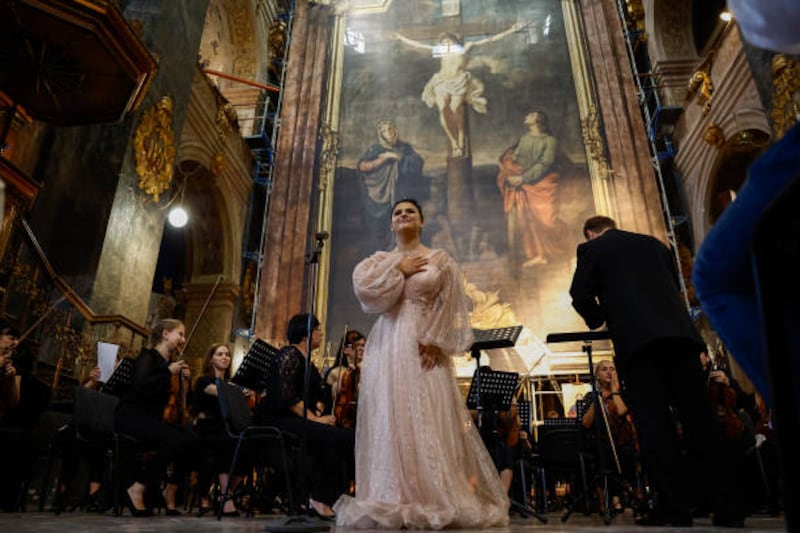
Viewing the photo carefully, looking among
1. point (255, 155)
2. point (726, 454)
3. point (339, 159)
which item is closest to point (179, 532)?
point (726, 454)

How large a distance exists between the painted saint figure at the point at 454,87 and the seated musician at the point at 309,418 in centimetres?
868

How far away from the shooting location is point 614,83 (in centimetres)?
1254

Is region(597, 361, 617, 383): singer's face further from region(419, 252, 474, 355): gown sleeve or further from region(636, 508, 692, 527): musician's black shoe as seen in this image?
region(636, 508, 692, 527): musician's black shoe

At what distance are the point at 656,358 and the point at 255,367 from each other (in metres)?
3.14

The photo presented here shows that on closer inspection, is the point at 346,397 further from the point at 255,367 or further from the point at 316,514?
the point at 316,514

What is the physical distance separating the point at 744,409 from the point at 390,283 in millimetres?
4128

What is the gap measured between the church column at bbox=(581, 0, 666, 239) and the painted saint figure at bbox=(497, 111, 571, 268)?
1149 mm

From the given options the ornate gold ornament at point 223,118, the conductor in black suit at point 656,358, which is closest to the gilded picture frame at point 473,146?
the ornate gold ornament at point 223,118

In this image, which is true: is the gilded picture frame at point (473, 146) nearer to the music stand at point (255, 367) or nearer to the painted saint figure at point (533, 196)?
the painted saint figure at point (533, 196)

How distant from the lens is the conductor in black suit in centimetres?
266

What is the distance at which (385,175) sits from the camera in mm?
12336

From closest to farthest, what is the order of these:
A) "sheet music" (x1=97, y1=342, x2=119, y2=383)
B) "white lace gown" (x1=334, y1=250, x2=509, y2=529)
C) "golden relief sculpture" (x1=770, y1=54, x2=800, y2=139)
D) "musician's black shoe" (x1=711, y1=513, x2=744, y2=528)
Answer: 1. "musician's black shoe" (x1=711, y1=513, x2=744, y2=528)
2. "white lace gown" (x1=334, y1=250, x2=509, y2=529)
3. "sheet music" (x1=97, y1=342, x2=119, y2=383)
4. "golden relief sculpture" (x1=770, y1=54, x2=800, y2=139)

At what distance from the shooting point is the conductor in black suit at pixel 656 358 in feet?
8.71

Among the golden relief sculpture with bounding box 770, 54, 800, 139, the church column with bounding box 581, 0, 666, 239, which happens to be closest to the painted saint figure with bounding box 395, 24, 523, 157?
the church column with bounding box 581, 0, 666, 239
